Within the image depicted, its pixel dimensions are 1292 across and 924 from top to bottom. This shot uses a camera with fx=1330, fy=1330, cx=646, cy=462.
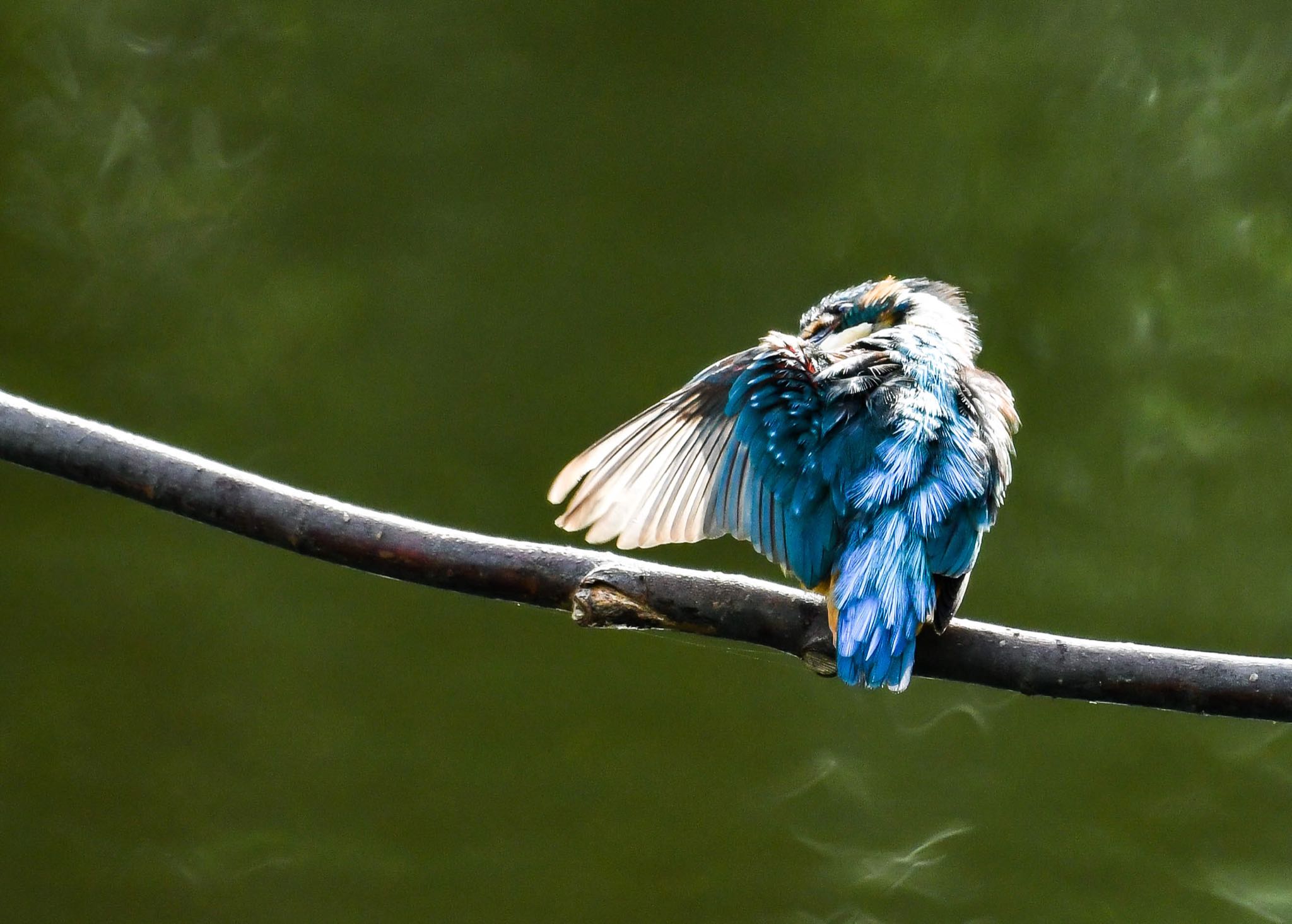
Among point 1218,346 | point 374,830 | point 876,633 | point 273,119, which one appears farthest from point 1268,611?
point 273,119

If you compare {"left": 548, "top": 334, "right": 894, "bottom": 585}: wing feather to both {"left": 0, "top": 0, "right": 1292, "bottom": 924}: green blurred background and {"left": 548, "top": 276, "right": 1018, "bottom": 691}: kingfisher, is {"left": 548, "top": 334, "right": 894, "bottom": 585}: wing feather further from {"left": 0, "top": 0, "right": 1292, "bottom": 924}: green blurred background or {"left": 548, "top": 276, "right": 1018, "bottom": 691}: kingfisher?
{"left": 0, "top": 0, "right": 1292, "bottom": 924}: green blurred background

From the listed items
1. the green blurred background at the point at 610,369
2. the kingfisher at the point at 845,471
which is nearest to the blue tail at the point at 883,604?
the kingfisher at the point at 845,471

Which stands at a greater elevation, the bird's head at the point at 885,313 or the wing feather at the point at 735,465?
the bird's head at the point at 885,313

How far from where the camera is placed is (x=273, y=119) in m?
2.41

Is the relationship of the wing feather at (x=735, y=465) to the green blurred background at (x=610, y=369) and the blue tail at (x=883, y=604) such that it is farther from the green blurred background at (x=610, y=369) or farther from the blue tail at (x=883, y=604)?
the green blurred background at (x=610, y=369)

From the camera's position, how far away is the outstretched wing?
1356 mm

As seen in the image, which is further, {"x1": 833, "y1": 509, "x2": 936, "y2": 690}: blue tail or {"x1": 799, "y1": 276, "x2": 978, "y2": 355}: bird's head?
{"x1": 799, "y1": 276, "x2": 978, "y2": 355}: bird's head

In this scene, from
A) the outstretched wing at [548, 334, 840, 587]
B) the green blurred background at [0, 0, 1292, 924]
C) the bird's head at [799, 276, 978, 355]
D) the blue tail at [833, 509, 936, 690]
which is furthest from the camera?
the green blurred background at [0, 0, 1292, 924]

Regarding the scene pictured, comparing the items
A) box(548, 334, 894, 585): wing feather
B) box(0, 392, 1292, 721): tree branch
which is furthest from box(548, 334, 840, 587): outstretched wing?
box(0, 392, 1292, 721): tree branch

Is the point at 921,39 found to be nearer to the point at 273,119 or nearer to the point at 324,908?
the point at 273,119

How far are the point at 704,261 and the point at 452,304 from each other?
0.47 metres

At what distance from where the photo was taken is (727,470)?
4.81ft

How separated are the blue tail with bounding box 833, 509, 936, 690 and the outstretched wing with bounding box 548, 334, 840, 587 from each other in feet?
0.23

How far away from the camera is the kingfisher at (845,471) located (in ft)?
4.05
